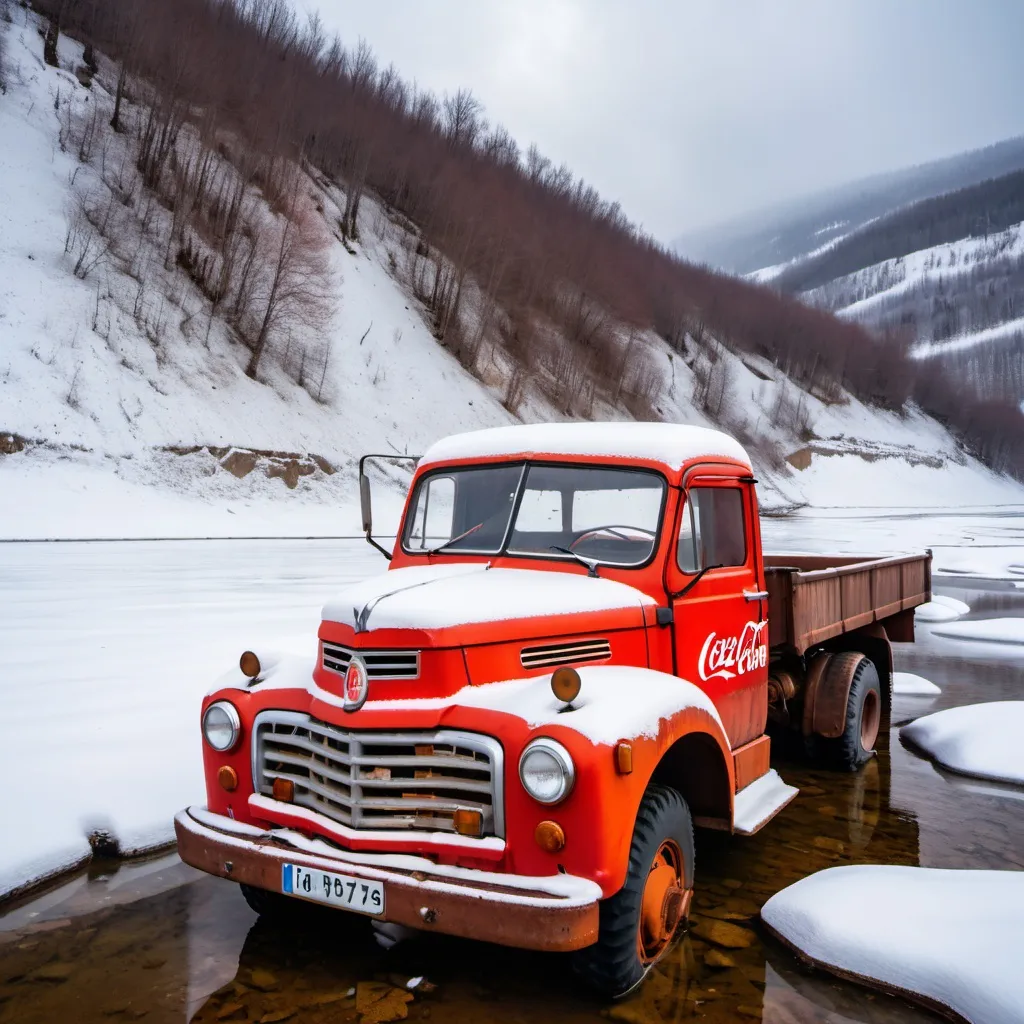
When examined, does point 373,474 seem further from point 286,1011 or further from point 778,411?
point 778,411

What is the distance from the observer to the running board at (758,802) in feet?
12.9

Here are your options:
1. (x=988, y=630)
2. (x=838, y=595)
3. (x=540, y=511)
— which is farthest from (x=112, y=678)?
(x=988, y=630)

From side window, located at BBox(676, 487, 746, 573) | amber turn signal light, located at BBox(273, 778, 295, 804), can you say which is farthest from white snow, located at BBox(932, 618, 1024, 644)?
amber turn signal light, located at BBox(273, 778, 295, 804)

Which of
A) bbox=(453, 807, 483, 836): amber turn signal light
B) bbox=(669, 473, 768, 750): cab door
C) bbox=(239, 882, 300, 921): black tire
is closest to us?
bbox=(453, 807, 483, 836): amber turn signal light

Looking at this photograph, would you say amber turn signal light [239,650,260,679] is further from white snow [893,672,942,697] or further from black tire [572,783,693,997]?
white snow [893,672,942,697]

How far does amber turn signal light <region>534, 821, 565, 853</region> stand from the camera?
2857 millimetres

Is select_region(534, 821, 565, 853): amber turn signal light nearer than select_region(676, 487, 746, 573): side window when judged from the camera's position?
Yes

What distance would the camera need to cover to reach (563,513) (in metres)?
4.32

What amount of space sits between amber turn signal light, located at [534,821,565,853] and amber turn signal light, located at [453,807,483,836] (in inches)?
9.0

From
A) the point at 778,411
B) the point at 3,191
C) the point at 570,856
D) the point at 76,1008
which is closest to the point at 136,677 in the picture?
the point at 76,1008

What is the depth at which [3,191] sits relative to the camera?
25.1 m

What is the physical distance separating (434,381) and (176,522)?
15.5 metres

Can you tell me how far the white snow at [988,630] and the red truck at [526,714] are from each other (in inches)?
312

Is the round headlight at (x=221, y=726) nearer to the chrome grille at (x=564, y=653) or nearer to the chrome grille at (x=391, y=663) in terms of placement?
the chrome grille at (x=391, y=663)
